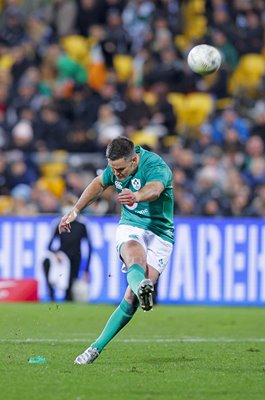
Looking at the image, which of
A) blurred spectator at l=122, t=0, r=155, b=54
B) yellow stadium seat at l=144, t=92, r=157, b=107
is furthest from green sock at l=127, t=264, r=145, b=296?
blurred spectator at l=122, t=0, r=155, b=54

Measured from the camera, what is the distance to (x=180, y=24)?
23641mm

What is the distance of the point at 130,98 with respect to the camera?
70.3 feet

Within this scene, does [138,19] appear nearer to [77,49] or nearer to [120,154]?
[77,49]

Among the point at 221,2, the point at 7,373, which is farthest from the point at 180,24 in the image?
the point at 7,373

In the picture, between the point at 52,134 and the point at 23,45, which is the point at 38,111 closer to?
the point at 52,134

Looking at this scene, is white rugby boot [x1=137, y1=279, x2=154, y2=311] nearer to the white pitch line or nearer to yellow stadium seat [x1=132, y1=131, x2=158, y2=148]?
the white pitch line

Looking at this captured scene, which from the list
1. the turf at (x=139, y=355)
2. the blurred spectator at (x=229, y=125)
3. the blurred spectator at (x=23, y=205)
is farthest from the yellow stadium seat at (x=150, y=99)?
the turf at (x=139, y=355)

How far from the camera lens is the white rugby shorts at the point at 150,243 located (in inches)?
389

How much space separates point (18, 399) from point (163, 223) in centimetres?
302

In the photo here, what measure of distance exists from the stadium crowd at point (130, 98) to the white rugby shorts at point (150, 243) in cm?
832

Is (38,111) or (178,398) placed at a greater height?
(38,111)

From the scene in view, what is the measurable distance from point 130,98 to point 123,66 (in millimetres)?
1848

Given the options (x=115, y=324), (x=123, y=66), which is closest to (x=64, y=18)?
(x=123, y=66)

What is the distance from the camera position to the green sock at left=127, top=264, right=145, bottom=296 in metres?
9.17
